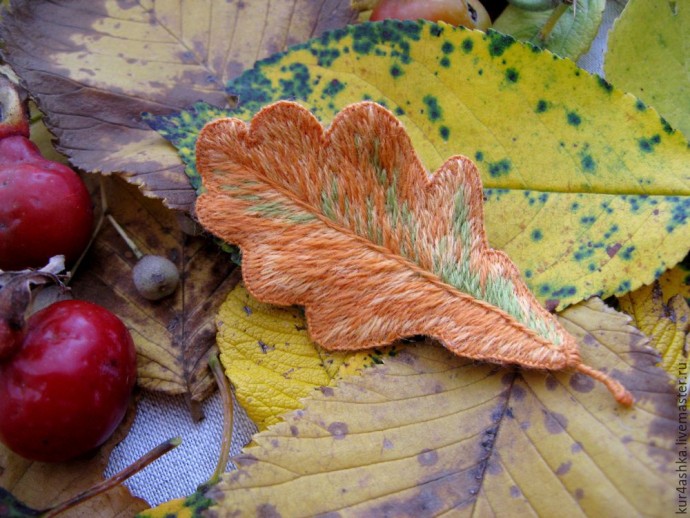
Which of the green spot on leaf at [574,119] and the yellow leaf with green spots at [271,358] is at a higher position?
the green spot on leaf at [574,119]

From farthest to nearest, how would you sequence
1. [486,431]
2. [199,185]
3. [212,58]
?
[212,58] < [199,185] < [486,431]

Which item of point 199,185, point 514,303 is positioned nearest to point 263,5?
point 199,185

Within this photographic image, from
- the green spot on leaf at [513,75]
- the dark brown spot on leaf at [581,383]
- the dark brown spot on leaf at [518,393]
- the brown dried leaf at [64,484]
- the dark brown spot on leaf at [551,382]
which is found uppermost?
the green spot on leaf at [513,75]

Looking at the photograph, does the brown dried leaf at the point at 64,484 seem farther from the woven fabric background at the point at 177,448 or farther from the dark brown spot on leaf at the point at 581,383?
the dark brown spot on leaf at the point at 581,383

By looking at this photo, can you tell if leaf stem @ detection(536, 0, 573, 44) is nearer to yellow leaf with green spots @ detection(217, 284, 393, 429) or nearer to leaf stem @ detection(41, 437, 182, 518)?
yellow leaf with green spots @ detection(217, 284, 393, 429)

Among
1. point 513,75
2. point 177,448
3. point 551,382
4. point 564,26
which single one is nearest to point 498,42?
point 513,75

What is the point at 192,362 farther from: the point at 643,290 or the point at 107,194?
the point at 643,290

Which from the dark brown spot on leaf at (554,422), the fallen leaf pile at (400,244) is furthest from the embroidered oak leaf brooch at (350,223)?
the dark brown spot on leaf at (554,422)

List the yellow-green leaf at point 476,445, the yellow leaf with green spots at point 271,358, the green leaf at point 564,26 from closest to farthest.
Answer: the yellow-green leaf at point 476,445 → the yellow leaf with green spots at point 271,358 → the green leaf at point 564,26
